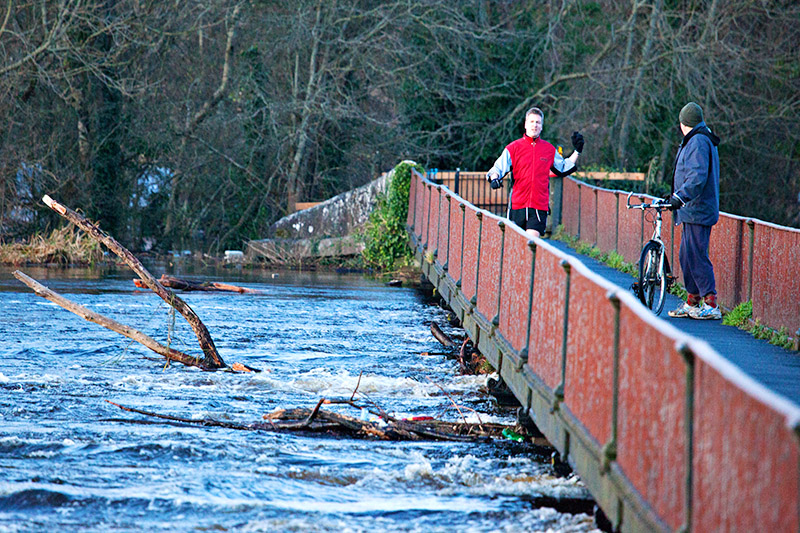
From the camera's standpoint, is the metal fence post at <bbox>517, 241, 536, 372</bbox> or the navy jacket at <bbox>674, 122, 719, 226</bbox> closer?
the metal fence post at <bbox>517, 241, 536, 372</bbox>

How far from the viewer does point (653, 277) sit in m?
11.0

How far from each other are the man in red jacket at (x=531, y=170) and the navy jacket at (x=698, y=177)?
1.63m

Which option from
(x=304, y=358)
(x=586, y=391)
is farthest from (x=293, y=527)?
(x=304, y=358)

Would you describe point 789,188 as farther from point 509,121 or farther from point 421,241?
point 421,241

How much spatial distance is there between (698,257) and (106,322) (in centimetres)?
650

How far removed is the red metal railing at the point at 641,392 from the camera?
3.83 meters

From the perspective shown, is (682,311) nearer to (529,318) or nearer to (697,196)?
(697,196)

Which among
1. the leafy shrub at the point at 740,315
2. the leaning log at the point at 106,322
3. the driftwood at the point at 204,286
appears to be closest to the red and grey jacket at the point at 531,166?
the leafy shrub at the point at 740,315

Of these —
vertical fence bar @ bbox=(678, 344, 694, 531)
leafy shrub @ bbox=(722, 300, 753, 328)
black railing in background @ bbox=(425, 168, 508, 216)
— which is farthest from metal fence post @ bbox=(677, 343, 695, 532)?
black railing in background @ bbox=(425, 168, 508, 216)

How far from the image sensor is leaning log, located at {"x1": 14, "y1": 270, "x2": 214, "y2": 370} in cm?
1216

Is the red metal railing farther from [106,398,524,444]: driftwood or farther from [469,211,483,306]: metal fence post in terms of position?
[106,398,524,444]: driftwood

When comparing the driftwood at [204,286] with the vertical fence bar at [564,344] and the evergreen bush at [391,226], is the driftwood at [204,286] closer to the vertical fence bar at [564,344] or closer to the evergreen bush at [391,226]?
the evergreen bush at [391,226]

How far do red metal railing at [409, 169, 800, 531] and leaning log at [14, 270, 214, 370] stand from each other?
3.70 m

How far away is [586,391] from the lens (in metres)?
6.52
